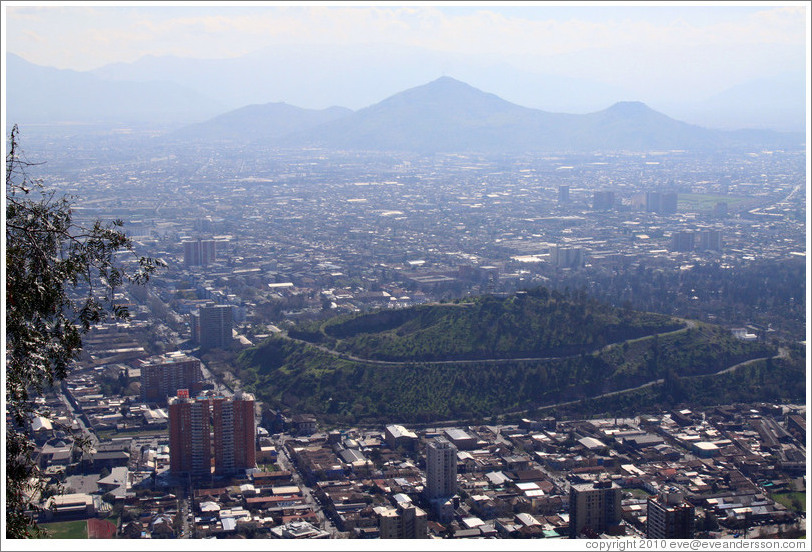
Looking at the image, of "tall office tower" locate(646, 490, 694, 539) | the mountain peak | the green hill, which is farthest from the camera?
the mountain peak

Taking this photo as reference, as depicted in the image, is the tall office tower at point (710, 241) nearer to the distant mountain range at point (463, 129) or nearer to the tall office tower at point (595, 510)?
the tall office tower at point (595, 510)

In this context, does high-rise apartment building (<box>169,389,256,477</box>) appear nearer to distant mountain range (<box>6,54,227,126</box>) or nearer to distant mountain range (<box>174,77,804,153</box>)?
distant mountain range (<box>6,54,227,126</box>)

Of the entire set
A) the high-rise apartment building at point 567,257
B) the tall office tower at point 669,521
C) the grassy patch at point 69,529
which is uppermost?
the high-rise apartment building at point 567,257

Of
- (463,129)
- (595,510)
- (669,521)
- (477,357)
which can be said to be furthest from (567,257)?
(463,129)

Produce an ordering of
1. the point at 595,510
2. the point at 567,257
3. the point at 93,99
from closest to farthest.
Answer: the point at 595,510 → the point at 567,257 → the point at 93,99

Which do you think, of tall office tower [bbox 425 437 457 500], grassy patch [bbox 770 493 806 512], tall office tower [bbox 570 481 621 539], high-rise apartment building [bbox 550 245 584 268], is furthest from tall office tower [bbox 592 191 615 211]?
tall office tower [bbox 570 481 621 539]

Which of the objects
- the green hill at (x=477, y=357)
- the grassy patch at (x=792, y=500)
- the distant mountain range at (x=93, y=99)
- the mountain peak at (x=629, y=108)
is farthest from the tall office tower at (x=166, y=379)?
the mountain peak at (x=629, y=108)

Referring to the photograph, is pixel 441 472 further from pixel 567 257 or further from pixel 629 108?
pixel 629 108
